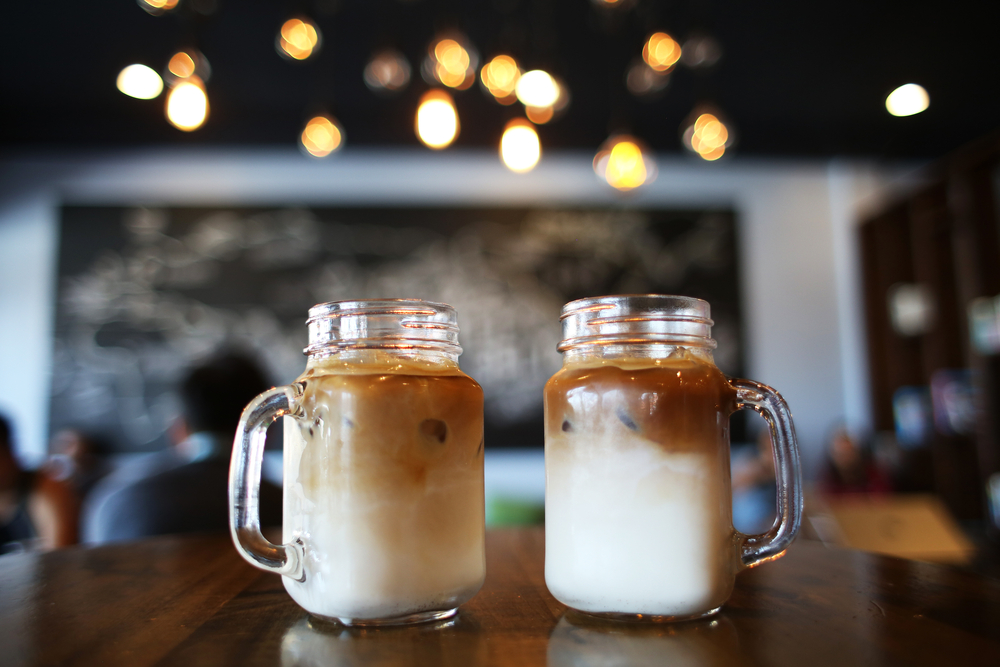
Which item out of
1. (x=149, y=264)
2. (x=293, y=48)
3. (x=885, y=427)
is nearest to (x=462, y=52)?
(x=293, y=48)

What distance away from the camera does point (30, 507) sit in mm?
2137

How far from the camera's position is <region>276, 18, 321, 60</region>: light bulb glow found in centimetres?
187

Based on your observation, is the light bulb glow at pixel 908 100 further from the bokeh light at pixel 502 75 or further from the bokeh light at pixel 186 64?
the bokeh light at pixel 186 64

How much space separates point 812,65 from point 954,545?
7.47 ft

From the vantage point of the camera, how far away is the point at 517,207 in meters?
3.88

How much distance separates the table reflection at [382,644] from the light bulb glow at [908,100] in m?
3.68

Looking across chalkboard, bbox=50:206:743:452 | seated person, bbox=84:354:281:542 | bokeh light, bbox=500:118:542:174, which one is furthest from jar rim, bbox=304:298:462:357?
chalkboard, bbox=50:206:743:452

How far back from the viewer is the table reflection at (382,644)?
1.23ft

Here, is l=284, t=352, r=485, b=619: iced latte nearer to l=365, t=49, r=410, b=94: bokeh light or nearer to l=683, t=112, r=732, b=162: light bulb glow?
l=365, t=49, r=410, b=94: bokeh light

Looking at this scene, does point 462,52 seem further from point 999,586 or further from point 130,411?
point 130,411

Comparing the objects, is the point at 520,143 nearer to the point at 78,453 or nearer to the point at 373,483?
the point at 373,483

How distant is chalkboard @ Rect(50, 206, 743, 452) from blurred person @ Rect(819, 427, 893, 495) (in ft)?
1.56

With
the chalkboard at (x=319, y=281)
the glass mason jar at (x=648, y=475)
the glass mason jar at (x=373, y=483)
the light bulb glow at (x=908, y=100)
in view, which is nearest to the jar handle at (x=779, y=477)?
the glass mason jar at (x=648, y=475)

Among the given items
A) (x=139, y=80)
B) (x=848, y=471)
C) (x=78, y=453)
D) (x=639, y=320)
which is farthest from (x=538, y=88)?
(x=78, y=453)
